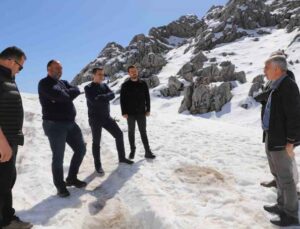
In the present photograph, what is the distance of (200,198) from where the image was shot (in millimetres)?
7531

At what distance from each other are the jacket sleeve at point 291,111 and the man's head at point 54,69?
15.7 feet

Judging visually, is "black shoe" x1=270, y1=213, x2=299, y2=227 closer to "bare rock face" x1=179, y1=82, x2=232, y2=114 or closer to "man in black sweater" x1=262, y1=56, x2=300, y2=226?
"man in black sweater" x1=262, y1=56, x2=300, y2=226

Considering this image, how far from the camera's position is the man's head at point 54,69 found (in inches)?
305

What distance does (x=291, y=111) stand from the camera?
573cm

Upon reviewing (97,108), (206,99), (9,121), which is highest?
(9,121)

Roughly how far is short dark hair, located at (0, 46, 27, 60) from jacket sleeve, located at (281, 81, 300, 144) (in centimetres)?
463

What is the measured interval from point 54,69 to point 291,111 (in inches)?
197

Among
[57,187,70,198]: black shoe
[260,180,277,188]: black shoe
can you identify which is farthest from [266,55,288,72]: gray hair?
[57,187,70,198]: black shoe

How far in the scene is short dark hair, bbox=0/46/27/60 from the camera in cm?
603

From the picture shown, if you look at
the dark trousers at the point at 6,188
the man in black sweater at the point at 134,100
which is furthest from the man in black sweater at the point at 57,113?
the man in black sweater at the point at 134,100

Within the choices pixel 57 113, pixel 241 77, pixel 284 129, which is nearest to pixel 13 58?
pixel 57 113

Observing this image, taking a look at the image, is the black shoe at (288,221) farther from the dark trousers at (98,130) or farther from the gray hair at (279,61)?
the dark trousers at (98,130)

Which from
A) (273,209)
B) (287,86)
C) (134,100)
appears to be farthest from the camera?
(134,100)

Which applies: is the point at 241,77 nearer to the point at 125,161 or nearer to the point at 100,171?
the point at 125,161
